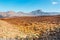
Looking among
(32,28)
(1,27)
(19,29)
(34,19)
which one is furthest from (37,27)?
(34,19)

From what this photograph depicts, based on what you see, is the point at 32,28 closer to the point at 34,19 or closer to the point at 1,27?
the point at 1,27

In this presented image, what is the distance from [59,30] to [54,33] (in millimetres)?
724

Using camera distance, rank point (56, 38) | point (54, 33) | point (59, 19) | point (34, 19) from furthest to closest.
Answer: point (34, 19) → point (59, 19) → point (54, 33) → point (56, 38)

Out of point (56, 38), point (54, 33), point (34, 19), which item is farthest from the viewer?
point (34, 19)

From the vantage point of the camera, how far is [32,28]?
99.0 ft

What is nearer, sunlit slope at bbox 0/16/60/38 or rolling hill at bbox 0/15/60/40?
rolling hill at bbox 0/15/60/40

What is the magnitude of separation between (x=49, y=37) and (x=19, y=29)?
11.4 m

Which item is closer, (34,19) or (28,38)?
(28,38)

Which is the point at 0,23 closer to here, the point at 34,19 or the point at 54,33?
the point at 34,19

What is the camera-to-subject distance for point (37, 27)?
29.8m

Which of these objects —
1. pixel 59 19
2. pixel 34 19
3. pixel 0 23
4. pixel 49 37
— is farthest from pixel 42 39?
pixel 34 19

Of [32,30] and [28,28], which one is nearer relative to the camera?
[32,30]

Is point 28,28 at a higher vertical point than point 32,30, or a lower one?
higher

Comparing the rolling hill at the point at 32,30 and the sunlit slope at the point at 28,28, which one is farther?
the sunlit slope at the point at 28,28
